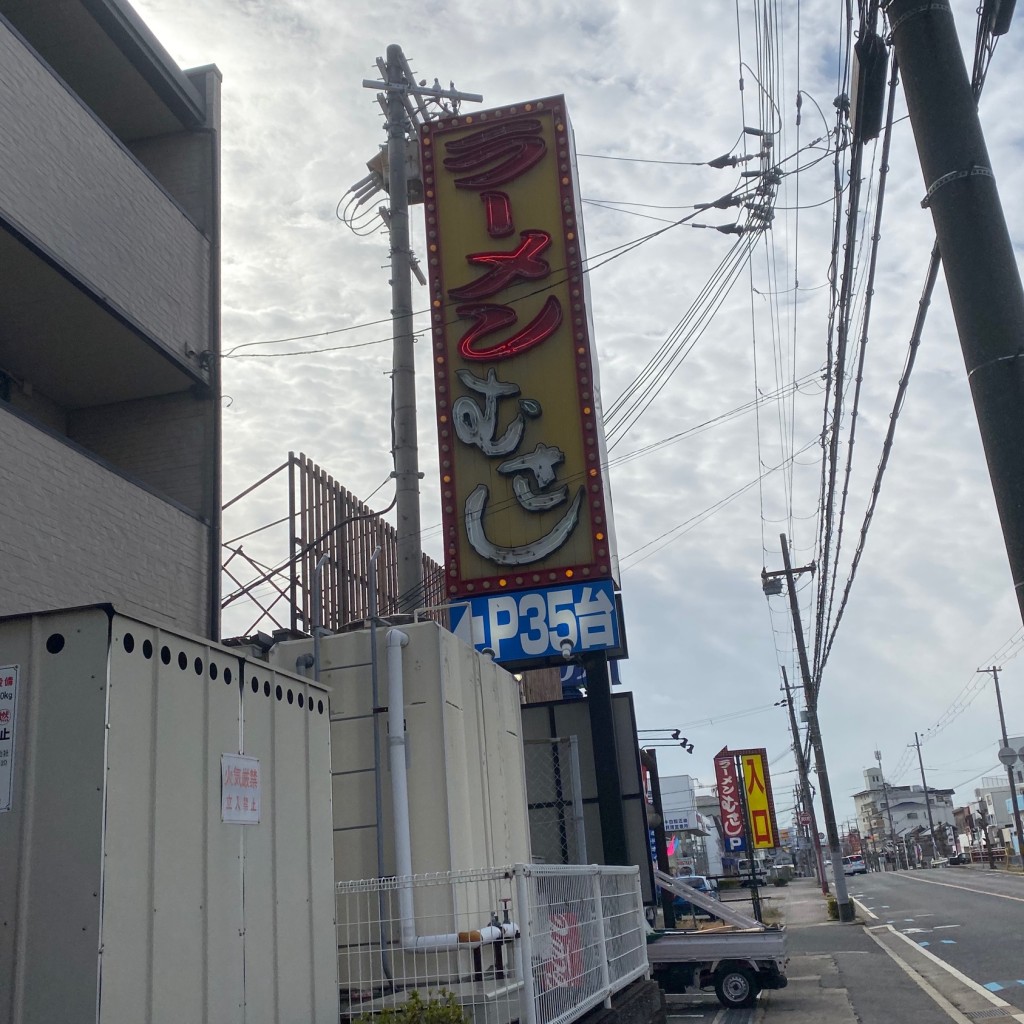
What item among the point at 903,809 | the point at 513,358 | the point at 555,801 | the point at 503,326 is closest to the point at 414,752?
the point at 555,801

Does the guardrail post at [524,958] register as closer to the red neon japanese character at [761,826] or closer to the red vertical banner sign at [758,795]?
the red vertical banner sign at [758,795]

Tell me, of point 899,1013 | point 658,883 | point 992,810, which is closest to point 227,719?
point 899,1013

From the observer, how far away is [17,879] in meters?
3.92

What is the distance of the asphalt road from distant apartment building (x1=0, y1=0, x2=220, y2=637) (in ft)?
39.6

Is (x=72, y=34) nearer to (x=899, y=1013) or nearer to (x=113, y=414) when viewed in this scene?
(x=113, y=414)

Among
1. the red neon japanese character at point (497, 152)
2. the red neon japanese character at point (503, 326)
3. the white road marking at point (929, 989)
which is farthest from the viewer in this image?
the red neon japanese character at point (497, 152)

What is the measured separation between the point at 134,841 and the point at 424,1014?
2.33 m

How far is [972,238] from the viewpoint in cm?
498

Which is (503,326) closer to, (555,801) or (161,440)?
(161,440)

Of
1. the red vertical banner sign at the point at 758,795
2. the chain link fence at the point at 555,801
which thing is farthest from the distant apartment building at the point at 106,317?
the red vertical banner sign at the point at 758,795

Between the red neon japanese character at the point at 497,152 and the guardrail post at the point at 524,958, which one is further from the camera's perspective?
the red neon japanese character at the point at 497,152

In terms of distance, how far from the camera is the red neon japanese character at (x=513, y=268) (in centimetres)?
1485

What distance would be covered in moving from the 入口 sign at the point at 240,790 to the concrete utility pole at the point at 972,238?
12.0 ft

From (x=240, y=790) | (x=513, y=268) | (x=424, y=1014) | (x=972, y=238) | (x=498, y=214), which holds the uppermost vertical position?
(x=498, y=214)
